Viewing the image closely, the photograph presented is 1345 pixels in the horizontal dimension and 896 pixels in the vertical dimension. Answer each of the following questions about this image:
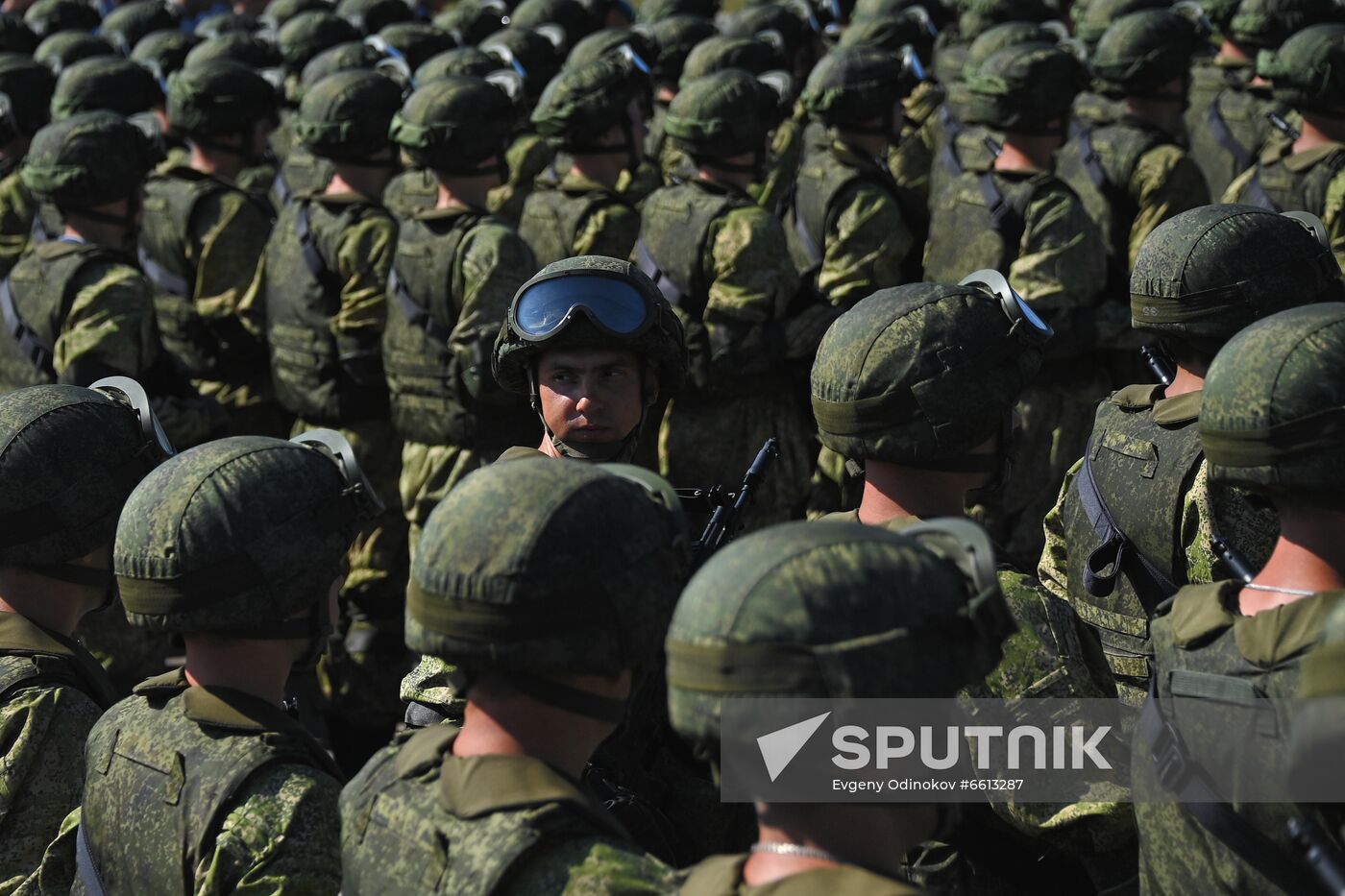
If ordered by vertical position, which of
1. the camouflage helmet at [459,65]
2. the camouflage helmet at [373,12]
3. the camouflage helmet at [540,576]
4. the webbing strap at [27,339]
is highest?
the camouflage helmet at [540,576]

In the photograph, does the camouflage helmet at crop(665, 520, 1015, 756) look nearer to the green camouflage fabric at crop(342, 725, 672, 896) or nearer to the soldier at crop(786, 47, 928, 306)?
the green camouflage fabric at crop(342, 725, 672, 896)

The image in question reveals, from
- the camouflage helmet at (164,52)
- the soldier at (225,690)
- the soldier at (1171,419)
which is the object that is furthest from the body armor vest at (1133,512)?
the camouflage helmet at (164,52)

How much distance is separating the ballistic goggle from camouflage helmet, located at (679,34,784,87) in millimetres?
6182

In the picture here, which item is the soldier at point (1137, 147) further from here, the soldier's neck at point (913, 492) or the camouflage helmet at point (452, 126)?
the soldier's neck at point (913, 492)

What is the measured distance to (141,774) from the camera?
146 inches

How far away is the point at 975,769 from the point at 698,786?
0.89m

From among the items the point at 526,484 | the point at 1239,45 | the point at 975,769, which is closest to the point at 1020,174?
the point at 1239,45

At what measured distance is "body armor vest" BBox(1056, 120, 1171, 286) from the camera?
941 centimetres

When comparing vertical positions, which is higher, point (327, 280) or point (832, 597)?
point (832, 597)

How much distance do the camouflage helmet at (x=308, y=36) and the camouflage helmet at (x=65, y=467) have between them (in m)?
10.4

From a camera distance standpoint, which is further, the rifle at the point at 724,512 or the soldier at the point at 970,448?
the rifle at the point at 724,512

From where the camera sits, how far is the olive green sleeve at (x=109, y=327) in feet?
25.1

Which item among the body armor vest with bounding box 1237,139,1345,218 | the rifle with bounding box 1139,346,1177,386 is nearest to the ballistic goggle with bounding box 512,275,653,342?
the rifle with bounding box 1139,346,1177,386

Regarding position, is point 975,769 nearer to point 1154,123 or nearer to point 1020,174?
point 1020,174
